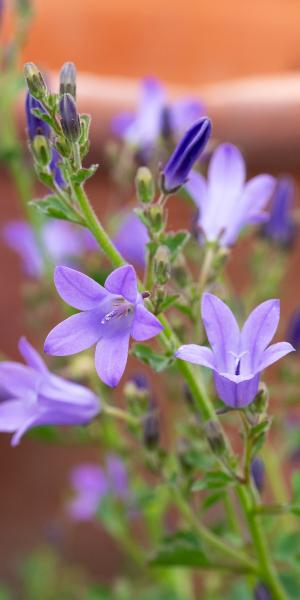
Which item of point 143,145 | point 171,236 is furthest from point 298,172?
point 171,236

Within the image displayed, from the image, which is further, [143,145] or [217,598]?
[217,598]

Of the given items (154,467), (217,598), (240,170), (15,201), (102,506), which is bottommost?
(217,598)

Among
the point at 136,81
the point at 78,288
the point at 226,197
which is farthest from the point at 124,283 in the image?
the point at 136,81

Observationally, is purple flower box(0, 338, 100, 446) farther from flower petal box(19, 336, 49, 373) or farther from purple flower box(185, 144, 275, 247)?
purple flower box(185, 144, 275, 247)

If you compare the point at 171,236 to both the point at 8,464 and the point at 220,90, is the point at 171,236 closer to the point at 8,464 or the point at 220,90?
the point at 220,90

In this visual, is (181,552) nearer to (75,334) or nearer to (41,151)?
(75,334)

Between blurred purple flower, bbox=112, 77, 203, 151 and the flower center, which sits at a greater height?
blurred purple flower, bbox=112, 77, 203, 151

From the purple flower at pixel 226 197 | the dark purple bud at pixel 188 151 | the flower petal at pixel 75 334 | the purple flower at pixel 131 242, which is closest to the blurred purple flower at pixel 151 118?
the purple flower at pixel 131 242

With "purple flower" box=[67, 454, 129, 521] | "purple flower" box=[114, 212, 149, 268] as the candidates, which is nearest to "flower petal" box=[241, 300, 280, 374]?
"purple flower" box=[114, 212, 149, 268]
